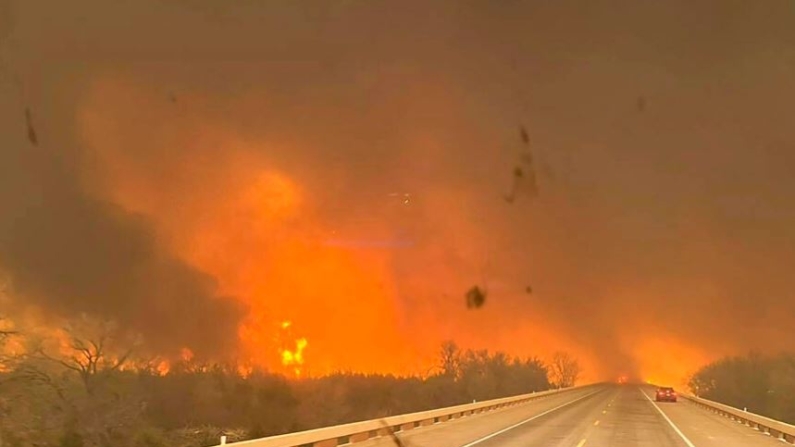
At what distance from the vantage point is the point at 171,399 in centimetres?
4188

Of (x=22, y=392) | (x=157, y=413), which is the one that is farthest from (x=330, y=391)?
(x=22, y=392)

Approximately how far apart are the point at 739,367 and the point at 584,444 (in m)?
90.2

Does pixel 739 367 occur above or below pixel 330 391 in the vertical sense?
above

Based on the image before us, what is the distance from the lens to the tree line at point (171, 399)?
75.2 ft

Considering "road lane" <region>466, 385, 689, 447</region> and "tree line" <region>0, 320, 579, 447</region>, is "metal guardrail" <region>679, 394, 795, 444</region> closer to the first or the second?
"road lane" <region>466, 385, 689, 447</region>

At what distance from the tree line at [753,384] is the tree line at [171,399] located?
2966 cm

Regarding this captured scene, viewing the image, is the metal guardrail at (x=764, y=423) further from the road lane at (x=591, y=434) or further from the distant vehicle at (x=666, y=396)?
the distant vehicle at (x=666, y=396)

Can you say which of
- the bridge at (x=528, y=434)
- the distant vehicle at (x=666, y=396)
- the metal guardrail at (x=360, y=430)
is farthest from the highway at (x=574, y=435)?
the distant vehicle at (x=666, y=396)

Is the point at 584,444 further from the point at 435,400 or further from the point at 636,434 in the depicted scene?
the point at 435,400

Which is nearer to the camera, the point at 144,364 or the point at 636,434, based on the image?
the point at 636,434

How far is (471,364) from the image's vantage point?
9562 centimetres

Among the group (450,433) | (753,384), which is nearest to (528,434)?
(450,433)

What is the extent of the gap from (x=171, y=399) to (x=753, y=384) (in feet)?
252

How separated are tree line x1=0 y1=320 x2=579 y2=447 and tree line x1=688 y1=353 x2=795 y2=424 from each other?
29663 mm
